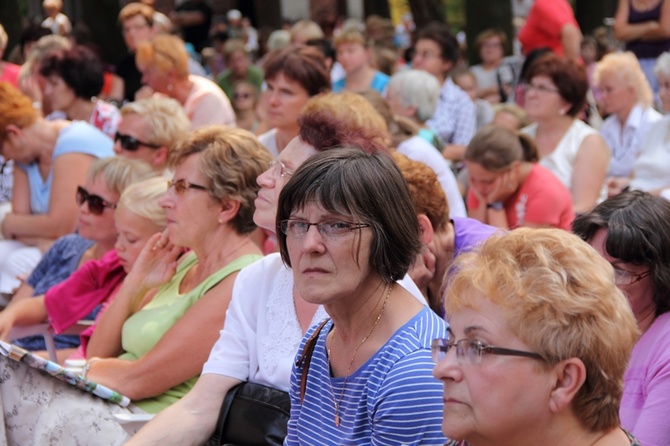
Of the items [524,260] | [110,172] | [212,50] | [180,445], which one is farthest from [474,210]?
[212,50]

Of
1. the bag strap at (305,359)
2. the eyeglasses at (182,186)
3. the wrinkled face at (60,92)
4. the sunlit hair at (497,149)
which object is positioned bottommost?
the wrinkled face at (60,92)

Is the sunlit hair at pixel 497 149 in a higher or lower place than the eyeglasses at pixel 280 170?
lower

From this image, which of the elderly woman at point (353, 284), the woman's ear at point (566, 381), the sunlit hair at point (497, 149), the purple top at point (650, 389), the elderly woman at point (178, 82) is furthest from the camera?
the elderly woman at point (178, 82)

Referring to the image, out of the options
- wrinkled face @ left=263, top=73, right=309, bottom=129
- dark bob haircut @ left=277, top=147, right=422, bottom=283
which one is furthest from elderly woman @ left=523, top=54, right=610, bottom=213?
dark bob haircut @ left=277, top=147, right=422, bottom=283

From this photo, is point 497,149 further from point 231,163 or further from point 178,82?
point 178,82

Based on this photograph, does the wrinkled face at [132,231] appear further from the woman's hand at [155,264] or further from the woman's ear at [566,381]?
the woman's ear at [566,381]

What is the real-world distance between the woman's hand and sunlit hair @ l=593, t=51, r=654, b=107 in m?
4.22

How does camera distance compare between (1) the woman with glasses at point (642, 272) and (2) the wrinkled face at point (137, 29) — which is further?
(2) the wrinkled face at point (137, 29)

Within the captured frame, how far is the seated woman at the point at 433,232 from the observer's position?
3504 millimetres

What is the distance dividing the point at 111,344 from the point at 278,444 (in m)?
1.32

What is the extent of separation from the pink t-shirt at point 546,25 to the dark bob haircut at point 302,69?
14.8 ft

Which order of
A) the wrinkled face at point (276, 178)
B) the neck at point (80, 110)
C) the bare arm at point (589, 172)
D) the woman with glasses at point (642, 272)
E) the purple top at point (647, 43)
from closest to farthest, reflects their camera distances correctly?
the woman with glasses at point (642, 272)
the wrinkled face at point (276, 178)
the bare arm at point (589, 172)
the neck at point (80, 110)
the purple top at point (647, 43)

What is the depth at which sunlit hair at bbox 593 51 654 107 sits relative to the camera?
7254 millimetres

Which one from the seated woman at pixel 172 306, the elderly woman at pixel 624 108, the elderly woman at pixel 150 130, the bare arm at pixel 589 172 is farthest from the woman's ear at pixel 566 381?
the elderly woman at pixel 624 108
